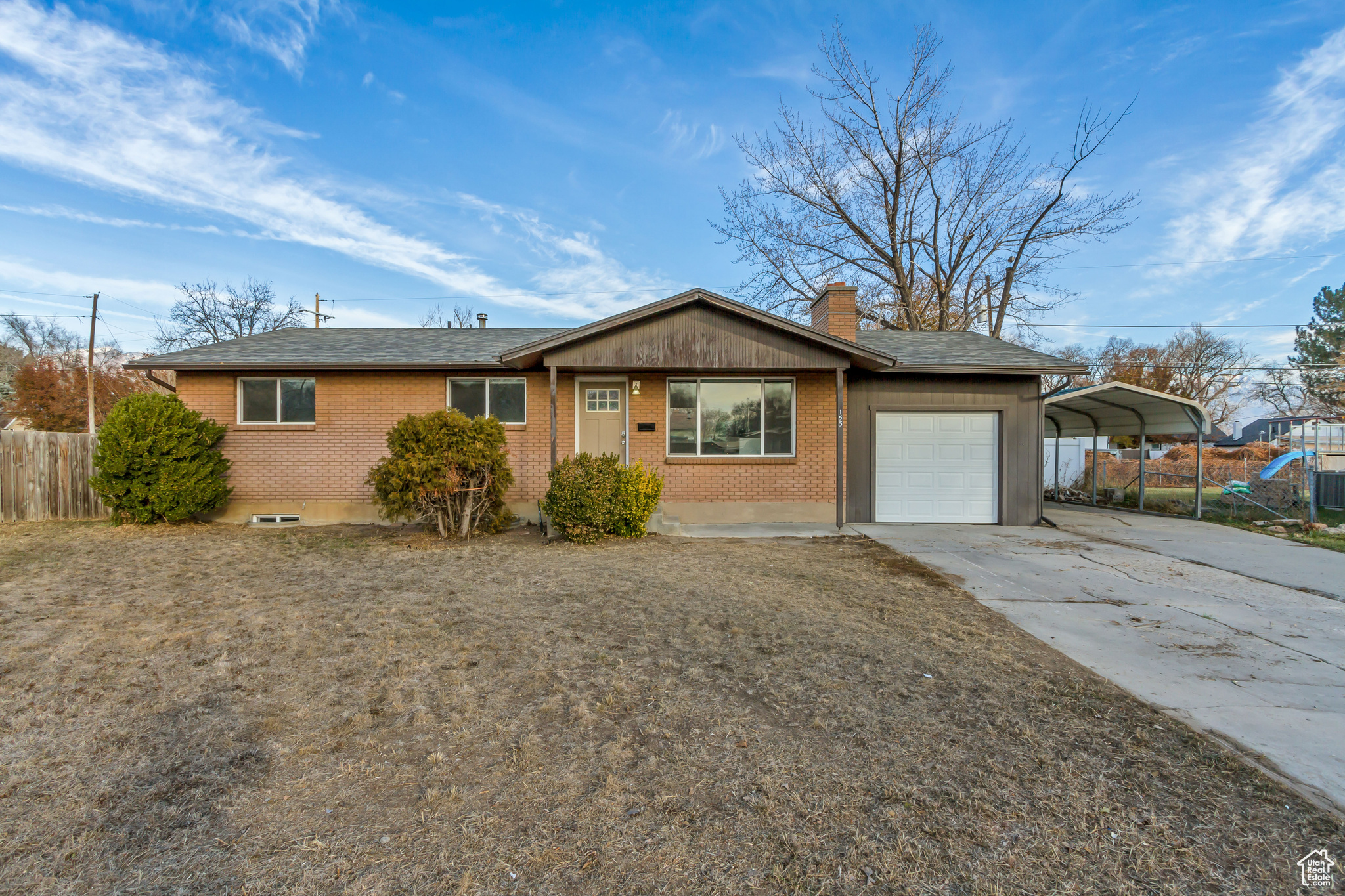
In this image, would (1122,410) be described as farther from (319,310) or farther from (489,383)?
(319,310)

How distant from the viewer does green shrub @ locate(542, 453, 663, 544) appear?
847 centimetres

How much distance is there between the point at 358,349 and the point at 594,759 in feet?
33.5

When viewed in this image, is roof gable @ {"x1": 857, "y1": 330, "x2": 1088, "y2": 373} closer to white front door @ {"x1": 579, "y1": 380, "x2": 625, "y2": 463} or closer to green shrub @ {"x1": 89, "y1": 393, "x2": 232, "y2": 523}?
white front door @ {"x1": 579, "y1": 380, "x2": 625, "y2": 463}

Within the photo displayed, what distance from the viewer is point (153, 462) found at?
9242 millimetres

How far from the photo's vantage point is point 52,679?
352 centimetres

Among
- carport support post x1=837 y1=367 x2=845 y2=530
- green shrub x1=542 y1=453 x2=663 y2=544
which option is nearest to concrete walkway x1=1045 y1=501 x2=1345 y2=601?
carport support post x1=837 y1=367 x2=845 y2=530

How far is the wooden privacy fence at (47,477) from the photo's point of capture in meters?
10.4

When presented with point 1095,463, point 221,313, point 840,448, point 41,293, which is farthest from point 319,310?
point 1095,463

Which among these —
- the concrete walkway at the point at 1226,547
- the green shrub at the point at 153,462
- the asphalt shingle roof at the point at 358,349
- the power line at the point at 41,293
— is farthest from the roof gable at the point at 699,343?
the power line at the point at 41,293

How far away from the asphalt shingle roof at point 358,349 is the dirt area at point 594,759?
5503 millimetres

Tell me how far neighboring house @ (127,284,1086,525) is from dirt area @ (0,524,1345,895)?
511cm

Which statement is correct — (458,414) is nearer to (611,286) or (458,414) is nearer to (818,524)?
(818,524)

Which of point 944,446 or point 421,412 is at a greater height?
point 421,412

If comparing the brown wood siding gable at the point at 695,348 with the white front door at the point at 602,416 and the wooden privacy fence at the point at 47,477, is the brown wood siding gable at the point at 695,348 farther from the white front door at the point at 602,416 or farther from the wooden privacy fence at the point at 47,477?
the wooden privacy fence at the point at 47,477
